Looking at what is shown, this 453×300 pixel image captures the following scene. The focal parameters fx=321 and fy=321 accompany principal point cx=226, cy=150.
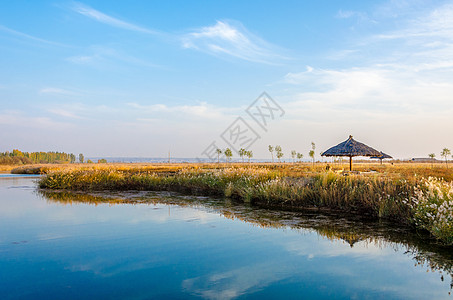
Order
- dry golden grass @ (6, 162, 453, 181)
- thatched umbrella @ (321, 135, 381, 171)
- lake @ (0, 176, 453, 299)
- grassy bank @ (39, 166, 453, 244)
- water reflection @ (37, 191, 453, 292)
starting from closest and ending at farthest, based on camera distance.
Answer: lake @ (0, 176, 453, 299) < water reflection @ (37, 191, 453, 292) < grassy bank @ (39, 166, 453, 244) < dry golden grass @ (6, 162, 453, 181) < thatched umbrella @ (321, 135, 381, 171)

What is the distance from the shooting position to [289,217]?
966 centimetres

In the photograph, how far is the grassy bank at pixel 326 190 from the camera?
704cm

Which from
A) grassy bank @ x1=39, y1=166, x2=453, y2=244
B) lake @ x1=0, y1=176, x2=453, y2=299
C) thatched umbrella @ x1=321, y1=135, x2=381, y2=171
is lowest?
lake @ x1=0, y1=176, x2=453, y2=299

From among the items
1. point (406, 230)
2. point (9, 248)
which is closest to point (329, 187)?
point (406, 230)

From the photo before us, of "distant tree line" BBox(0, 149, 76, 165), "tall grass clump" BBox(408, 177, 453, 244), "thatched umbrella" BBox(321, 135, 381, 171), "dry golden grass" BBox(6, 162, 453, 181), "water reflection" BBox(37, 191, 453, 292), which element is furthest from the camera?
"distant tree line" BBox(0, 149, 76, 165)

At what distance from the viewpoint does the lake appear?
439 centimetres

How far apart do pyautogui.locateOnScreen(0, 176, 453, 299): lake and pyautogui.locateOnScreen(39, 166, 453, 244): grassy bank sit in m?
0.64

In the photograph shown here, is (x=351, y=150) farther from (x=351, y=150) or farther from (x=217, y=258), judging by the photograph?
(x=217, y=258)

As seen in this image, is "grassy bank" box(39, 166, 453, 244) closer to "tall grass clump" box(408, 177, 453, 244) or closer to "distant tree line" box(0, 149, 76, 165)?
"tall grass clump" box(408, 177, 453, 244)

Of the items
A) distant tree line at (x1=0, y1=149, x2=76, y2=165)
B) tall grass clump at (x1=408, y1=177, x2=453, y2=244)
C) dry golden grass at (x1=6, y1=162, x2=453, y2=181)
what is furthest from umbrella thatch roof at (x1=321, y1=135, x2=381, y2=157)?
distant tree line at (x1=0, y1=149, x2=76, y2=165)

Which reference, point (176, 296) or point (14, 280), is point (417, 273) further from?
point (14, 280)

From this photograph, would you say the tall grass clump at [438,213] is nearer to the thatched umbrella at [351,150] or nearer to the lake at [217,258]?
the lake at [217,258]

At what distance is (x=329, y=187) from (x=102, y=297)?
913 centimetres

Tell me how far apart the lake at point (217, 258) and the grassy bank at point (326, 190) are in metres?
0.64
